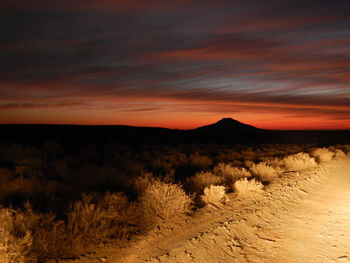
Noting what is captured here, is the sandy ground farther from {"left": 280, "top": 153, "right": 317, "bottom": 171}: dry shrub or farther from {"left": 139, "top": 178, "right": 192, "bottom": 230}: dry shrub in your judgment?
{"left": 280, "top": 153, "right": 317, "bottom": 171}: dry shrub

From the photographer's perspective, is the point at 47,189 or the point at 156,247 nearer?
the point at 156,247

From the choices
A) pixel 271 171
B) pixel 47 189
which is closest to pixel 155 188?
pixel 47 189

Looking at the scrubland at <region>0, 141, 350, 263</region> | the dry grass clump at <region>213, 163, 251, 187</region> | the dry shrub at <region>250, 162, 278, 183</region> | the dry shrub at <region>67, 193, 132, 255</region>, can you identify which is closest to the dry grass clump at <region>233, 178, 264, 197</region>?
the scrubland at <region>0, 141, 350, 263</region>

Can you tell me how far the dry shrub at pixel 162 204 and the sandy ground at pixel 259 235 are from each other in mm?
419

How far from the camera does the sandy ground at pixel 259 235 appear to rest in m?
4.48

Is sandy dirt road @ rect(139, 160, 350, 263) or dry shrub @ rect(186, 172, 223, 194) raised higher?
dry shrub @ rect(186, 172, 223, 194)

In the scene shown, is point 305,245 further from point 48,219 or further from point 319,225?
point 48,219

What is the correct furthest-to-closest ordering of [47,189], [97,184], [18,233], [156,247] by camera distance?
[97,184]
[47,189]
[156,247]
[18,233]

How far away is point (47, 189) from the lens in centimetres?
739

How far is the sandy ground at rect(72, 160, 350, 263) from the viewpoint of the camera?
448 centimetres

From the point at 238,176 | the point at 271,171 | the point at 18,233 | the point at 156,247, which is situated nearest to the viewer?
the point at 18,233

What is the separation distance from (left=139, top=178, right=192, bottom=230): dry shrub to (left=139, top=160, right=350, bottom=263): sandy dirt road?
1061 millimetres

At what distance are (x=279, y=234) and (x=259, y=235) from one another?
0.40m

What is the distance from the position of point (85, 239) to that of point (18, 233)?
1120 mm
